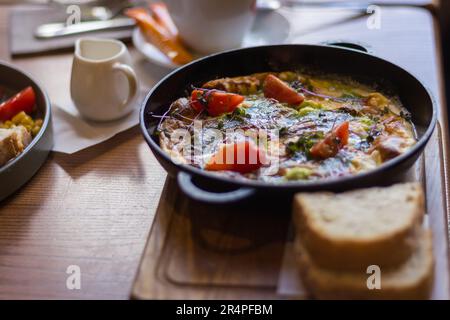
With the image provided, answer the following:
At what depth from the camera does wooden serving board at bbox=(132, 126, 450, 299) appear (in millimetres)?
1383

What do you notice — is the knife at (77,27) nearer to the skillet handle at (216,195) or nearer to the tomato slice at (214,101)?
the tomato slice at (214,101)

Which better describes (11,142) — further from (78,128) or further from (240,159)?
(240,159)

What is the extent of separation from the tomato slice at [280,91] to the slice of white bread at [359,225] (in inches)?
22.4

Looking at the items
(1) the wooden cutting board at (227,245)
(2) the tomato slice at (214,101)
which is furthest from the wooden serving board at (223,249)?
(2) the tomato slice at (214,101)

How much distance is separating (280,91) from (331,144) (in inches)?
15.2

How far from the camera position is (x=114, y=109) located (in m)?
2.11

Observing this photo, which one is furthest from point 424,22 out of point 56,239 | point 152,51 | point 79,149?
point 56,239

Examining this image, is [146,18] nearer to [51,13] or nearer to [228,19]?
[228,19]

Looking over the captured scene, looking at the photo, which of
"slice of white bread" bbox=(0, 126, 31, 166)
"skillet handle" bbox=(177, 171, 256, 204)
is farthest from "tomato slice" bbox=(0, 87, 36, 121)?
"skillet handle" bbox=(177, 171, 256, 204)

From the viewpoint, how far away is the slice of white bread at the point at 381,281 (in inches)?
50.3

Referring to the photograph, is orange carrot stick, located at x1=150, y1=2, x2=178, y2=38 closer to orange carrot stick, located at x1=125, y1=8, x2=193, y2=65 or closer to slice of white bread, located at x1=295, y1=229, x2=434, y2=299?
orange carrot stick, located at x1=125, y1=8, x2=193, y2=65

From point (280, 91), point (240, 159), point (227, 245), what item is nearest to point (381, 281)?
point (227, 245)

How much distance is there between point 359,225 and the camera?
1.32 m

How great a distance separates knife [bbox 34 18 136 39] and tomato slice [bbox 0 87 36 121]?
723 millimetres
